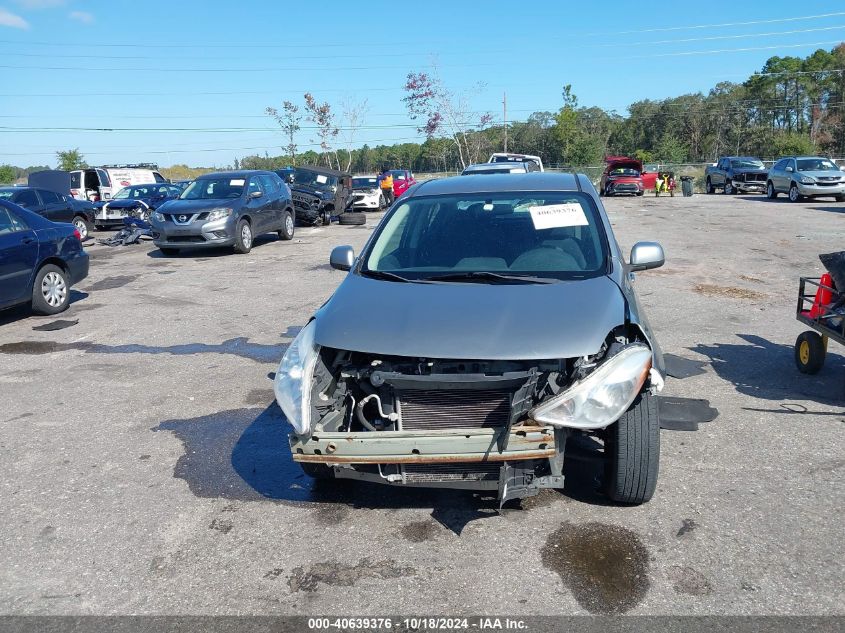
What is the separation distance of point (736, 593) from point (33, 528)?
3662mm

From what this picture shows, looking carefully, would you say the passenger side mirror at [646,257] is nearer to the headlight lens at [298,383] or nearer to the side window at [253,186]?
the headlight lens at [298,383]

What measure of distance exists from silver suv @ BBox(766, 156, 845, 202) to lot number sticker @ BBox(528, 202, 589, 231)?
24298 mm

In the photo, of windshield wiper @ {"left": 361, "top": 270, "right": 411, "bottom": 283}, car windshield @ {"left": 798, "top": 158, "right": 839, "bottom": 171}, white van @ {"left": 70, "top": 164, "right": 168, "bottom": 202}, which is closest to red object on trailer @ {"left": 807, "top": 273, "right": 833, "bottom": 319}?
windshield wiper @ {"left": 361, "top": 270, "right": 411, "bottom": 283}

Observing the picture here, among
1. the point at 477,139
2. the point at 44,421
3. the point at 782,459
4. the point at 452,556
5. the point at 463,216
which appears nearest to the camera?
the point at 452,556

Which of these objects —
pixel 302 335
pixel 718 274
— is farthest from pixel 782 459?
pixel 718 274

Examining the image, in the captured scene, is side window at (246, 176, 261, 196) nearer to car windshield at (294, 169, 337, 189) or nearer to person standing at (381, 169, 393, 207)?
car windshield at (294, 169, 337, 189)

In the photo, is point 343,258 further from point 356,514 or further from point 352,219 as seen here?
point 352,219

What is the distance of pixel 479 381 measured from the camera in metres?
3.43

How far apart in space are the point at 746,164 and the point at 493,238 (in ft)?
106

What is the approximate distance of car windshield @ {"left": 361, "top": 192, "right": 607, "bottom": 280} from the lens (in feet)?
15.0

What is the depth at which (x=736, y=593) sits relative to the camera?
3135 millimetres

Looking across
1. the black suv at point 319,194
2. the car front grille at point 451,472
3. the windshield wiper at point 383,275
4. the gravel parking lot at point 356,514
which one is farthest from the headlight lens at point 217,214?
the car front grille at point 451,472

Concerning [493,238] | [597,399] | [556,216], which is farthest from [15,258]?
[597,399]

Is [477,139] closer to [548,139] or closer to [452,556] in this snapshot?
[548,139]
